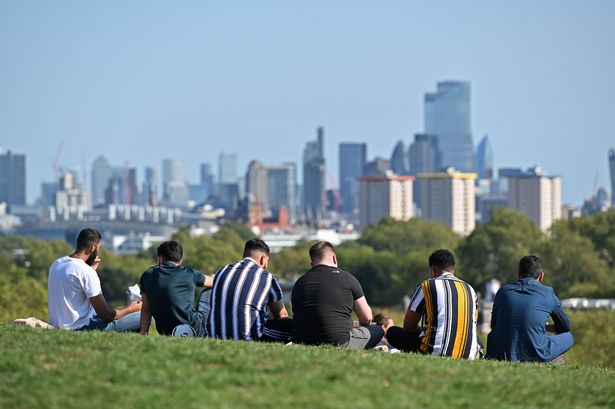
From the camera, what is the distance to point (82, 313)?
1786 centimetres

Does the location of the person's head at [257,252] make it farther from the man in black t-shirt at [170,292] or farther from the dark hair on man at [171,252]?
the dark hair on man at [171,252]

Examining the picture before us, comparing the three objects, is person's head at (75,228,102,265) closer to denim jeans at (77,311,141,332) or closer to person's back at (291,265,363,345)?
denim jeans at (77,311,141,332)

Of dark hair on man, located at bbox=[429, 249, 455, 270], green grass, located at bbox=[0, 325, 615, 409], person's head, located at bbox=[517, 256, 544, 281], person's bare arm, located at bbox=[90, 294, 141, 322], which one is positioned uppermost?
dark hair on man, located at bbox=[429, 249, 455, 270]

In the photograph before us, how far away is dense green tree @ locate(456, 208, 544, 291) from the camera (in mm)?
112575

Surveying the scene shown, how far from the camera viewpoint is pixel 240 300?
1698 centimetres

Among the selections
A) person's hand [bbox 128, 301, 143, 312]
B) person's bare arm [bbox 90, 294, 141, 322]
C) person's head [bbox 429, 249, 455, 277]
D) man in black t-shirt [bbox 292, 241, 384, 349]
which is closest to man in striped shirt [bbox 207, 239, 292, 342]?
man in black t-shirt [bbox 292, 241, 384, 349]

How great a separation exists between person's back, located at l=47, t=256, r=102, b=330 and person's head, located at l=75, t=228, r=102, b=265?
13cm

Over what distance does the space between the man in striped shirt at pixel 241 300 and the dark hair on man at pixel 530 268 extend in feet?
8.35

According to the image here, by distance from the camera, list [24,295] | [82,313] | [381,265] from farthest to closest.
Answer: [381,265], [24,295], [82,313]

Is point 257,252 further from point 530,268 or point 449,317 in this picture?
point 530,268

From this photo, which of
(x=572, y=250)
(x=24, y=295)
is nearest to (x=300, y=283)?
(x=24, y=295)

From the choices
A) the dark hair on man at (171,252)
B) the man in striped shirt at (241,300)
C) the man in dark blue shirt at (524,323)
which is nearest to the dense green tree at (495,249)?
the dark hair on man at (171,252)

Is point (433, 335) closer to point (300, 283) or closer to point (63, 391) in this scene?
point (300, 283)

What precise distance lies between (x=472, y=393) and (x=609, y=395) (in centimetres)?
130
